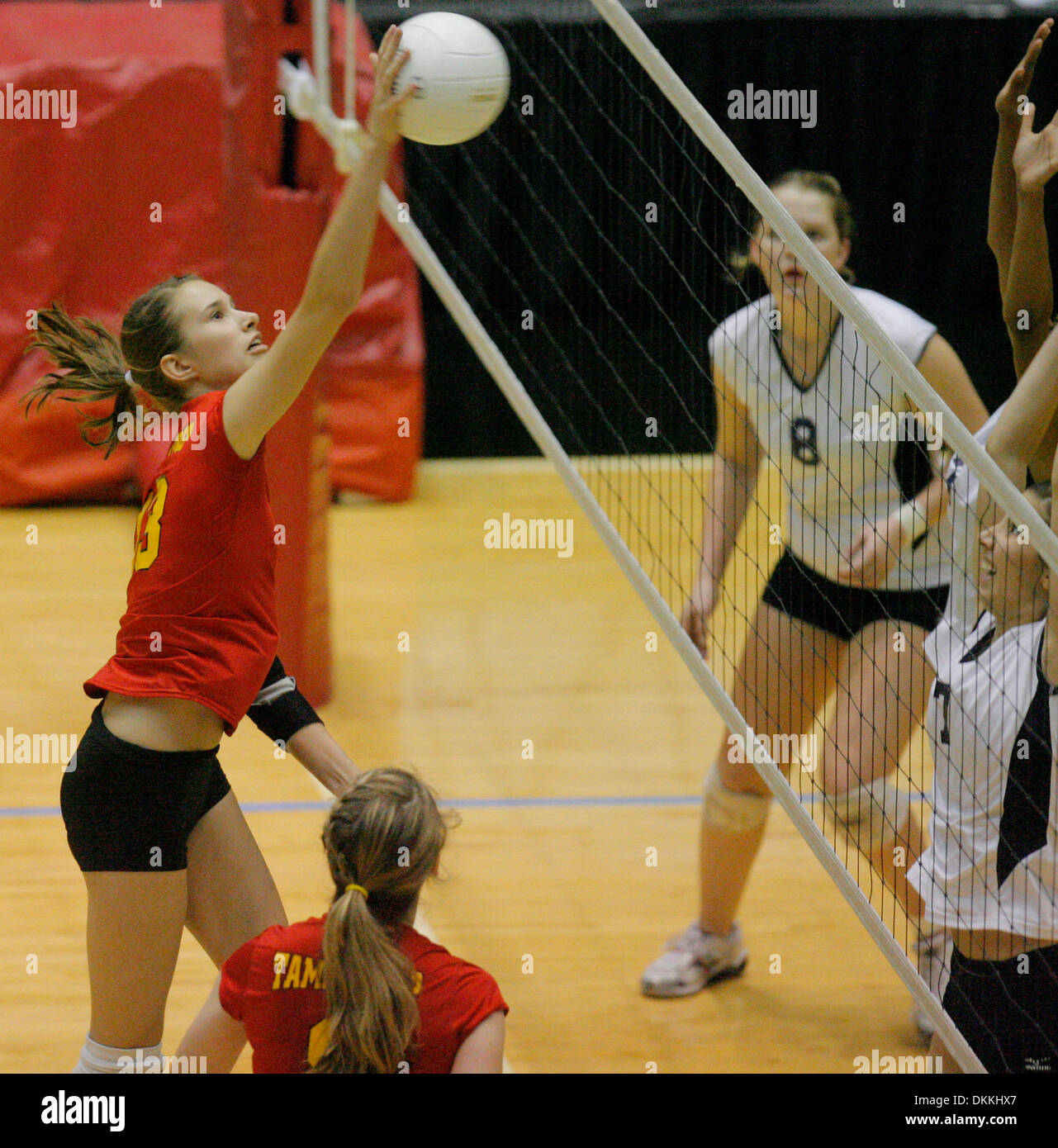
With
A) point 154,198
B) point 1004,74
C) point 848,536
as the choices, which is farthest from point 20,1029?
point 1004,74

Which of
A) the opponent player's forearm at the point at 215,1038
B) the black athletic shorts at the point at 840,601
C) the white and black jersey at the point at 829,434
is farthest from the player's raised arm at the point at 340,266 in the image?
the black athletic shorts at the point at 840,601

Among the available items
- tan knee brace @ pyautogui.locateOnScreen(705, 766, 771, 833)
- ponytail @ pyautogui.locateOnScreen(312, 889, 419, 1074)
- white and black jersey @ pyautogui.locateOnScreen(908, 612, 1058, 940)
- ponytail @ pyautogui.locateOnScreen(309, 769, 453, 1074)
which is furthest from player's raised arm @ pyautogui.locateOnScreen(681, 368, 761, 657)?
ponytail @ pyautogui.locateOnScreen(312, 889, 419, 1074)

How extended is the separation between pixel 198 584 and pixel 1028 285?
1.32 meters

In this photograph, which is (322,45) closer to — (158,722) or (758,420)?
(758,420)

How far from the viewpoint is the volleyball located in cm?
228

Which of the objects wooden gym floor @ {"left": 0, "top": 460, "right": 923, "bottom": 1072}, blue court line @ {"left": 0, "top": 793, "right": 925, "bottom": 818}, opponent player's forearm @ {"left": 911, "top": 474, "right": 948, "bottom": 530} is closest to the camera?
opponent player's forearm @ {"left": 911, "top": 474, "right": 948, "bottom": 530}

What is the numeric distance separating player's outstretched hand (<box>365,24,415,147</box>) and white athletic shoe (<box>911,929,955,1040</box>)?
1.46 meters

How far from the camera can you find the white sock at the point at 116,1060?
2.02 m

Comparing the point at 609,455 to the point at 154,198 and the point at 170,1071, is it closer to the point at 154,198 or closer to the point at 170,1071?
the point at 154,198

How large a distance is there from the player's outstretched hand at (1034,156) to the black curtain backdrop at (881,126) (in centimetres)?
482

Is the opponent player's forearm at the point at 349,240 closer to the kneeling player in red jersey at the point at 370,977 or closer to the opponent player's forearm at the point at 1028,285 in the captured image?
the kneeling player in red jersey at the point at 370,977

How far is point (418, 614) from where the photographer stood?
5844mm

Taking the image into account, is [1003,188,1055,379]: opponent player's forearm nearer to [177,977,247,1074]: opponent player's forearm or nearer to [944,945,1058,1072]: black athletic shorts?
[944,945,1058,1072]: black athletic shorts

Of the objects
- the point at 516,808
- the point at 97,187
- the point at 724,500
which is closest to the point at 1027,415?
the point at 724,500
